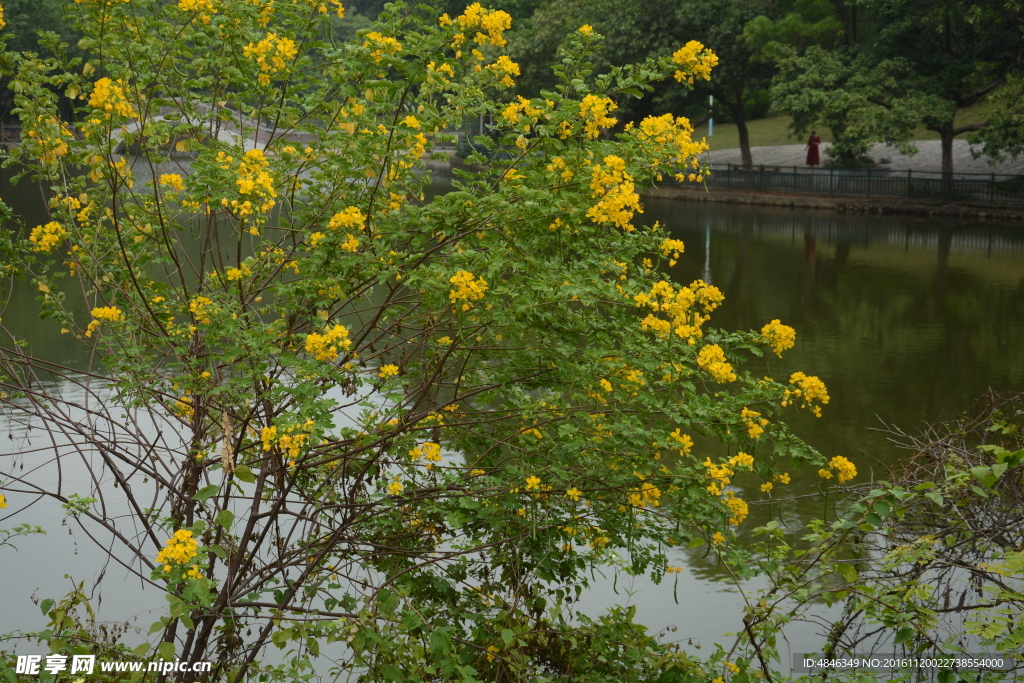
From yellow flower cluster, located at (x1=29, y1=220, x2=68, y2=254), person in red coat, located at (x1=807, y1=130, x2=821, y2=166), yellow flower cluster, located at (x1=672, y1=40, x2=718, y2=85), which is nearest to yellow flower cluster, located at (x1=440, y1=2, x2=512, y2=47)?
yellow flower cluster, located at (x1=672, y1=40, x2=718, y2=85)

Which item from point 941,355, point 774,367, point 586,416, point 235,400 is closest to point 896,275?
point 941,355

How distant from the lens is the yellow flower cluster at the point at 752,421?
3891 millimetres

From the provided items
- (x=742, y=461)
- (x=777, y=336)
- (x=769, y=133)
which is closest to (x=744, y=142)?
(x=769, y=133)

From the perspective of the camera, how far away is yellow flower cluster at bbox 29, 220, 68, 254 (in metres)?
4.20

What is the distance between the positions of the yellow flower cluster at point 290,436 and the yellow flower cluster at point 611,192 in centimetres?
138

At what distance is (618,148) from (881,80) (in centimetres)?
2485

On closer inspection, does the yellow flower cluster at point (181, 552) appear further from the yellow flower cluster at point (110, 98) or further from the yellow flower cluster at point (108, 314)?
the yellow flower cluster at point (110, 98)

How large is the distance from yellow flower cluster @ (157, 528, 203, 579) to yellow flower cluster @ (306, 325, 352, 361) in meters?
0.68

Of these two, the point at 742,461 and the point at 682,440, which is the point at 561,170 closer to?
the point at 682,440

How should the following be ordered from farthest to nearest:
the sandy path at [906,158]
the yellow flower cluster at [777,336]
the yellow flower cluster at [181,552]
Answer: the sandy path at [906,158], the yellow flower cluster at [777,336], the yellow flower cluster at [181,552]

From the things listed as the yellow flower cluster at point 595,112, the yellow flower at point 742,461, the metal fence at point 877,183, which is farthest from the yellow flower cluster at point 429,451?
the metal fence at point 877,183

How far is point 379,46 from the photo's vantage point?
383cm

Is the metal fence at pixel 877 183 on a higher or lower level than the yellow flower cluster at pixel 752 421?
higher

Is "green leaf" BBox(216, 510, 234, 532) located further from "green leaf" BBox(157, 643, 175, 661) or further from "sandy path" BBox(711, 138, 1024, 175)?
"sandy path" BBox(711, 138, 1024, 175)
